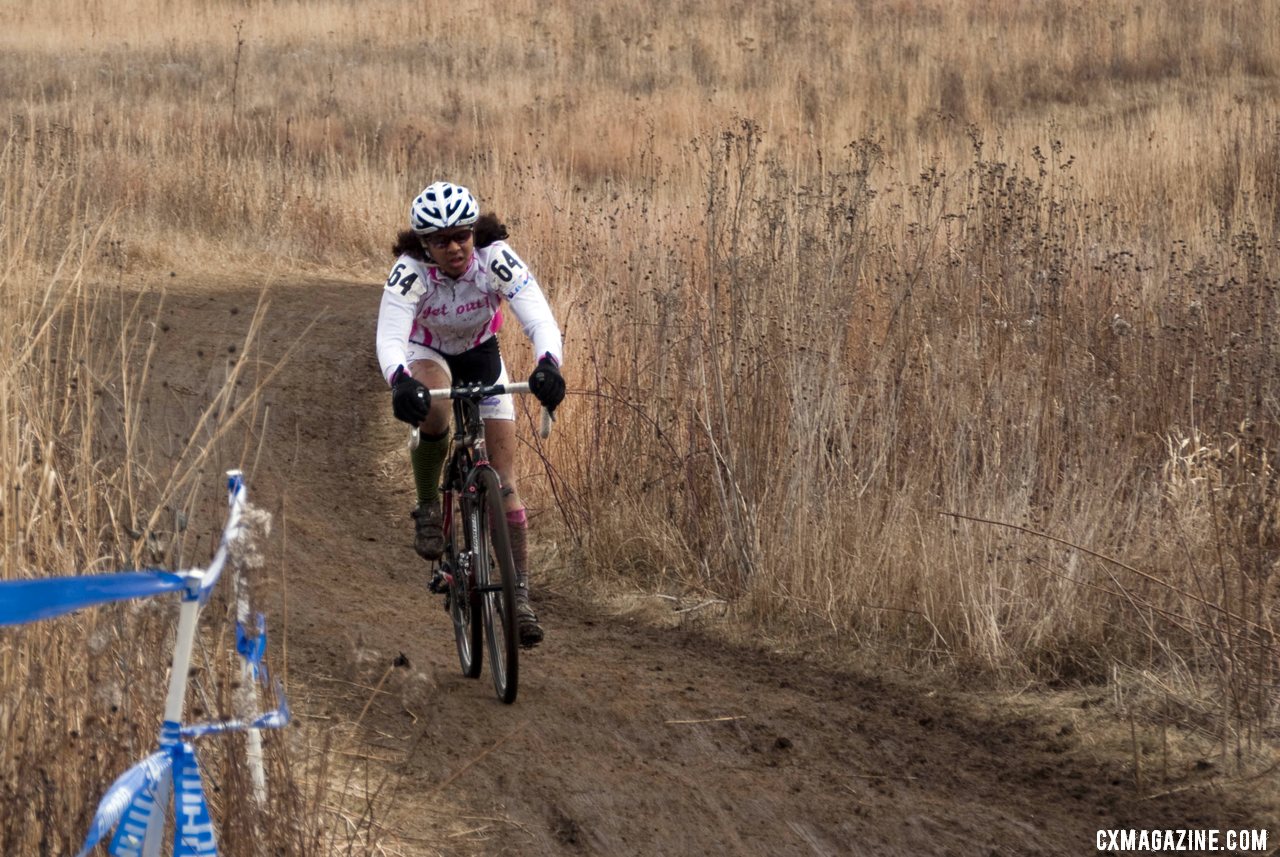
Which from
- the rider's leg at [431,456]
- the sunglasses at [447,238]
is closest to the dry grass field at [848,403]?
the sunglasses at [447,238]

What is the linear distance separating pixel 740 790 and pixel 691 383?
291cm

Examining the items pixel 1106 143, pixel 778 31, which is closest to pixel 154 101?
pixel 778 31

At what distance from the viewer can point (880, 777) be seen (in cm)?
507

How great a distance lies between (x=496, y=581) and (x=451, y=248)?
4.22ft

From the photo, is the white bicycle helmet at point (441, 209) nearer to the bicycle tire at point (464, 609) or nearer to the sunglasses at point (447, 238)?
the sunglasses at point (447, 238)

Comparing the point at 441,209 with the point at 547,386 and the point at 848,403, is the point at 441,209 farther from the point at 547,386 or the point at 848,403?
the point at 848,403

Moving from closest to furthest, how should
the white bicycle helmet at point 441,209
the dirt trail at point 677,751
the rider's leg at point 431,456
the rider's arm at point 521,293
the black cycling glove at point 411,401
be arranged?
the dirt trail at point 677,751 < the black cycling glove at point 411,401 < the white bicycle helmet at point 441,209 < the rider's arm at point 521,293 < the rider's leg at point 431,456

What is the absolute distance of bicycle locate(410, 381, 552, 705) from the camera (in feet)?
17.6

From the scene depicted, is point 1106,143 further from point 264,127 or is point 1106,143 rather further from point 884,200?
point 264,127

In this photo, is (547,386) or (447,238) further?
(447,238)

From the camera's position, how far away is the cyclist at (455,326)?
5.59 metres

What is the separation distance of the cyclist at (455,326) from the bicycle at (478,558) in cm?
11

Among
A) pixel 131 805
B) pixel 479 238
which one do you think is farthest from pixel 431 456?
pixel 131 805

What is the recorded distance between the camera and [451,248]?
5664 mm
